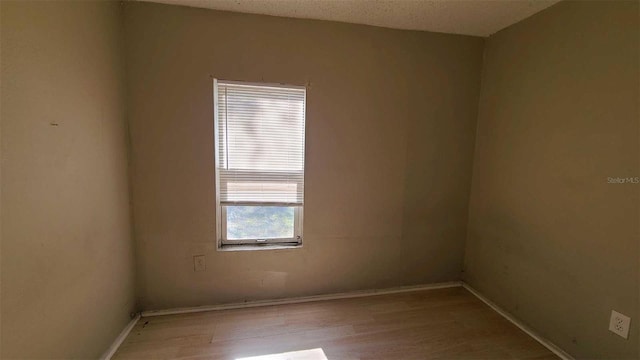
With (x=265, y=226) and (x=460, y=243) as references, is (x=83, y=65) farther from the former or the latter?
(x=460, y=243)

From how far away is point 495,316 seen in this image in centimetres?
204

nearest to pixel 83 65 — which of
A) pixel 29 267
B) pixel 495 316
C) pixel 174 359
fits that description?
pixel 29 267

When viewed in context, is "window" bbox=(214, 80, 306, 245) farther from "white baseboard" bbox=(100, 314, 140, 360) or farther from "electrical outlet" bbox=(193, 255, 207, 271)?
"white baseboard" bbox=(100, 314, 140, 360)

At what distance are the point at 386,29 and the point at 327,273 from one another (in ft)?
6.58

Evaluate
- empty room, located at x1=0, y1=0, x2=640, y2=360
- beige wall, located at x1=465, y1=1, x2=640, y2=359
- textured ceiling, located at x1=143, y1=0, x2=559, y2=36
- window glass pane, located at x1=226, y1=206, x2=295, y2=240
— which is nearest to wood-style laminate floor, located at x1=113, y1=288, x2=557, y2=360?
empty room, located at x1=0, y1=0, x2=640, y2=360

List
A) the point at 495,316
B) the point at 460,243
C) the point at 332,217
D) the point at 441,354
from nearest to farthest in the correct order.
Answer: the point at 441,354
the point at 495,316
the point at 332,217
the point at 460,243

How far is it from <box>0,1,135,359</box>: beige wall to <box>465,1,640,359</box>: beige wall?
8.90ft

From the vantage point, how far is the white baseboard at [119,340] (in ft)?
5.15

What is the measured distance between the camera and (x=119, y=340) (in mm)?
1688

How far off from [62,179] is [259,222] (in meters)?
1.19

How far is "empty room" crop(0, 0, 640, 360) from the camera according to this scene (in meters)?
1.28

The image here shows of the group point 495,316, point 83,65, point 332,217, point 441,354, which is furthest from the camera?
point 332,217
